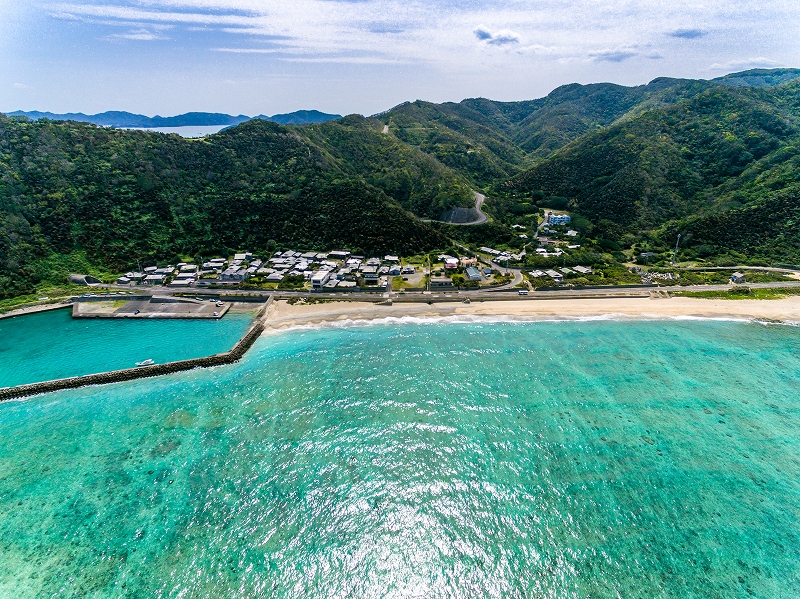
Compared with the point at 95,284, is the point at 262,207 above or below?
above

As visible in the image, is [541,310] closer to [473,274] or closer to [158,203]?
[473,274]

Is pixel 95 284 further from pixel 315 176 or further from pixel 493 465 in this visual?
pixel 493 465

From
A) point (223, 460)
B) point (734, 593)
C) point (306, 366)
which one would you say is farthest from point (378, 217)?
point (734, 593)

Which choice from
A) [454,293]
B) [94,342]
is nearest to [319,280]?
[454,293]

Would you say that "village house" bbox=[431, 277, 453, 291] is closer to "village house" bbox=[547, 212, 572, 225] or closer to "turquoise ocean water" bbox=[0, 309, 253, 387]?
"turquoise ocean water" bbox=[0, 309, 253, 387]

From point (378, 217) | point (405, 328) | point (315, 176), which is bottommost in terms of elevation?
point (405, 328)

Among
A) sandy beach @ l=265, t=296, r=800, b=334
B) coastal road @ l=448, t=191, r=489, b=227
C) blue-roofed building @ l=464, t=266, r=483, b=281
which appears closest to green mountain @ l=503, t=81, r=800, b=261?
coastal road @ l=448, t=191, r=489, b=227
